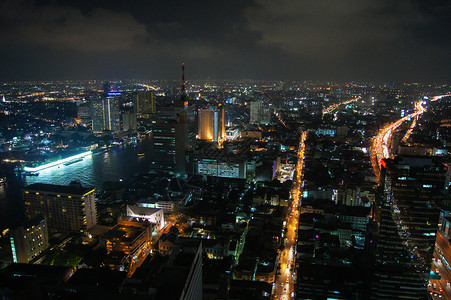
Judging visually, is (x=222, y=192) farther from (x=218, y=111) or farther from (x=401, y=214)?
(x=218, y=111)

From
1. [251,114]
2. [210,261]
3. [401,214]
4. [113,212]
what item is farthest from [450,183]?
[251,114]

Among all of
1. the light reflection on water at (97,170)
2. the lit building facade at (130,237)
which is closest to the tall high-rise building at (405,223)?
the lit building facade at (130,237)

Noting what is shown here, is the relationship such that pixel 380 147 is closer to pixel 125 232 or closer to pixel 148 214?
pixel 148 214

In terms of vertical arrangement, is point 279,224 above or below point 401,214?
below

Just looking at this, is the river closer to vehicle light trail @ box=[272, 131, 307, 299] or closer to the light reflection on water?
the light reflection on water

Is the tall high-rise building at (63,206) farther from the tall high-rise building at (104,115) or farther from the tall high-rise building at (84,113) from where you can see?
the tall high-rise building at (84,113)
